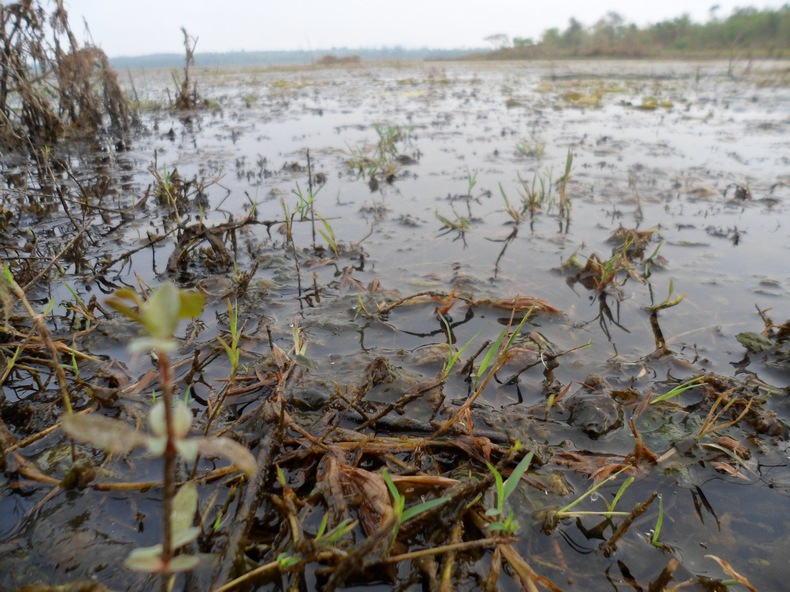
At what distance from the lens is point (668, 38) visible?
3647 cm

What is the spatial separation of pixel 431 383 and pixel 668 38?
148 ft

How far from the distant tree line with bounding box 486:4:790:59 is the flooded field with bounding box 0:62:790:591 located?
1162 inches

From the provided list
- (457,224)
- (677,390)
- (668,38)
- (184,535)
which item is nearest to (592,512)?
(677,390)

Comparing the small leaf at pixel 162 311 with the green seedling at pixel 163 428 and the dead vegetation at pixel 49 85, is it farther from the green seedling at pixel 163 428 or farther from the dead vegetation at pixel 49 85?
the dead vegetation at pixel 49 85

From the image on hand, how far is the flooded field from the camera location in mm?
1306

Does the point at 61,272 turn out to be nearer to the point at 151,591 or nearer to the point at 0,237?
the point at 0,237

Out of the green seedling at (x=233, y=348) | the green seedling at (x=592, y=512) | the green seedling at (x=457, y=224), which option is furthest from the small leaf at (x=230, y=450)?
the green seedling at (x=457, y=224)

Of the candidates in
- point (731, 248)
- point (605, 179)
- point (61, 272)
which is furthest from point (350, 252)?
point (605, 179)

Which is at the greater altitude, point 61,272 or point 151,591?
Result: point 61,272

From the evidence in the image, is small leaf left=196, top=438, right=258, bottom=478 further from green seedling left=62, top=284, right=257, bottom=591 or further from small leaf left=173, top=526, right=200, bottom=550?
small leaf left=173, top=526, right=200, bottom=550

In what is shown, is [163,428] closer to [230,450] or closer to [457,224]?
[230,450]

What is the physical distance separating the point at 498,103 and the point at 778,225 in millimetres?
9053

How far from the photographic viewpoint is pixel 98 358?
2.14 m

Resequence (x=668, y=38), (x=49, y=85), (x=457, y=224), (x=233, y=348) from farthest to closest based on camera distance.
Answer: (x=668, y=38), (x=49, y=85), (x=457, y=224), (x=233, y=348)
